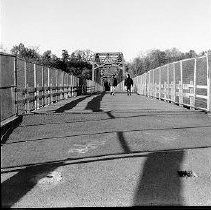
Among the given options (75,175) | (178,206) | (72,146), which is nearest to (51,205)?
(75,175)

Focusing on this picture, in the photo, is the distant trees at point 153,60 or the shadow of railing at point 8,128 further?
the distant trees at point 153,60

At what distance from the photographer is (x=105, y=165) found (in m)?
5.79

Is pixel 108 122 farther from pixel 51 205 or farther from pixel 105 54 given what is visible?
pixel 105 54

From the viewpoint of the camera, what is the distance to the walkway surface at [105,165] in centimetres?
452

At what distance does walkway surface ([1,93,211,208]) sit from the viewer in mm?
4516

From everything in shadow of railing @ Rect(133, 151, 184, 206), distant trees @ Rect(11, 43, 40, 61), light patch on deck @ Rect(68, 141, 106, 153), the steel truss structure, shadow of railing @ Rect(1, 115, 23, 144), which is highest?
distant trees @ Rect(11, 43, 40, 61)

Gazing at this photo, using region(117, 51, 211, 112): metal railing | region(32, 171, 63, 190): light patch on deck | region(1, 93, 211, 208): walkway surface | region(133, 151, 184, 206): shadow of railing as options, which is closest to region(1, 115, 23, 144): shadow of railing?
region(1, 93, 211, 208): walkway surface

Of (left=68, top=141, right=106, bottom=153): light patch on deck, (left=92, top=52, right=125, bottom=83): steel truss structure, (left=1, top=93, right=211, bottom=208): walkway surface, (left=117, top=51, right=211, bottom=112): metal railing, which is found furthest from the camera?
(left=92, top=52, right=125, bottom=83): steel truss structure

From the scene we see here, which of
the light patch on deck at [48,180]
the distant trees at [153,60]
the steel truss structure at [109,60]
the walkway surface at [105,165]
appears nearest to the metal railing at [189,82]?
the walkway surface at [105,165]

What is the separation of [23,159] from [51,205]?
6.85ft

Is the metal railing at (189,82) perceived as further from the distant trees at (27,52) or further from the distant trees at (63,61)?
the distant trees at (27,52)

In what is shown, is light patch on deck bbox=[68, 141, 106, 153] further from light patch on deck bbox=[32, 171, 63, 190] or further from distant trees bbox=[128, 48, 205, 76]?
distant trees bbox=[128, 48, 205, 76]

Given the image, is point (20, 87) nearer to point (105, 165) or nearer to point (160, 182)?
point (105, 165)

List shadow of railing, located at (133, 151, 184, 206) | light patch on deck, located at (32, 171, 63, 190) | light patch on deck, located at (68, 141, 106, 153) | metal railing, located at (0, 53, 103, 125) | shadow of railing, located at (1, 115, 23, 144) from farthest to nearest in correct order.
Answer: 1. metal railing, located at (0, 53, 103, 125)
2. shadow of railing, located at (1, 115, 23, 144)
3. light patch on deck, located at (68, 141, 106, 153)
4. light patch on deck, located at (32, 171, 63, 190)
5. shadow of railing, located at (133, 151, 184, 206)
